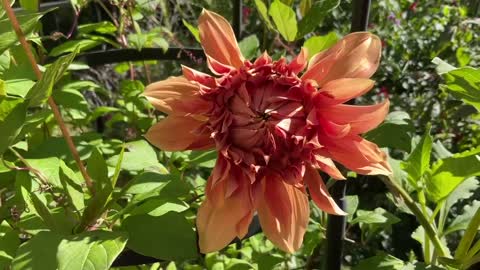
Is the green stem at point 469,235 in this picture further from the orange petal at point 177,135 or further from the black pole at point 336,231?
the orange petal at point 177,135

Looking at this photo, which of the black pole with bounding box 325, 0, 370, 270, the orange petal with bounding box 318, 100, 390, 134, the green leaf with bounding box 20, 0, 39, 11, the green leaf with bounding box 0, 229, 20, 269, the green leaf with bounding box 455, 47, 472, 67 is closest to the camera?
the orange petal with bounding box 318, 100, 390, 134

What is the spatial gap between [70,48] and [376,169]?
1.65 feet

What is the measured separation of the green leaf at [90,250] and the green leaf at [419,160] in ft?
1.12

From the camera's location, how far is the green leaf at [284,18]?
0.63 m

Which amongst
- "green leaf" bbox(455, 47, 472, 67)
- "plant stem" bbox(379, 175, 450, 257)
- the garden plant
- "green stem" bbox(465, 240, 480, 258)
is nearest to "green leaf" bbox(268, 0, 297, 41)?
the garden plant

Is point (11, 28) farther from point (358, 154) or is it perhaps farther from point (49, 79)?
point (358, 154)

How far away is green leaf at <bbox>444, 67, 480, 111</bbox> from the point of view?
530 mm

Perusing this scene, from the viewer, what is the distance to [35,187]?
1.96ft

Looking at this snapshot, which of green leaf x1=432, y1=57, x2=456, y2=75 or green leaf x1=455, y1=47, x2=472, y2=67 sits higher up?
green leaf x1=432, y1=57, x2=456, y2=75

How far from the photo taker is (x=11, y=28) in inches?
19.8

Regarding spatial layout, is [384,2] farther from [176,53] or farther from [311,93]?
[311,93]

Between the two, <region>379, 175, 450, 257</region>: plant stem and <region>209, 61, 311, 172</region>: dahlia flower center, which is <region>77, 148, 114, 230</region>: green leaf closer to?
<region>209, 61, 311, 172</region>: dahlia flower center

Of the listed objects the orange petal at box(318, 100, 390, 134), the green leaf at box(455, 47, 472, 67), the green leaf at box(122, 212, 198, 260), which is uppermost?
the orange petal at box(318, 100, 390, 134)

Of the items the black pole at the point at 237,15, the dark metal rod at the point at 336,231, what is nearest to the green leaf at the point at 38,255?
the dark metal rod at the point at 336,231
